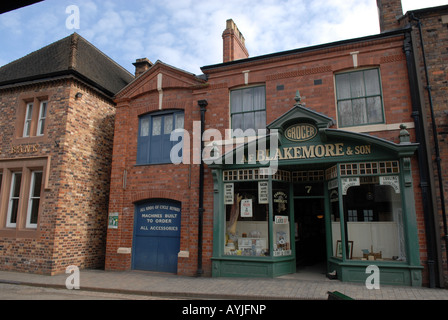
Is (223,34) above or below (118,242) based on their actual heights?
above

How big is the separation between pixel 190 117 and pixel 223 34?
13.7 feet

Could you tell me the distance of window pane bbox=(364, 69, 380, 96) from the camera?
948cm

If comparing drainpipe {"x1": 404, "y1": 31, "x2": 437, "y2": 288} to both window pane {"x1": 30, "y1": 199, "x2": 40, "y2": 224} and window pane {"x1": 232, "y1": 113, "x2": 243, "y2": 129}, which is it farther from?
window pane {"x1": 30, "y1": 199, "x2": 40, "y2": 224}

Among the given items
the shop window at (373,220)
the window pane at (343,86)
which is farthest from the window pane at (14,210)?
the window pane at (343,86)

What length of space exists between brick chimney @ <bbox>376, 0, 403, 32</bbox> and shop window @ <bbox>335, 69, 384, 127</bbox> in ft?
5.96

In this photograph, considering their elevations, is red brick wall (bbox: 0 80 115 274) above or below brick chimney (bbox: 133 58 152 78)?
below

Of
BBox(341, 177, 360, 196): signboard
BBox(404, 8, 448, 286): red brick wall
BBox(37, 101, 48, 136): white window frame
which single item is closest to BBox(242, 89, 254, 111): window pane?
BBox(341, 177, 360, 196): signboard

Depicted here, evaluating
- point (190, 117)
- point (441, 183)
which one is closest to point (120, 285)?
point (190, 117)

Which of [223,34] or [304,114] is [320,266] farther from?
[223,34]

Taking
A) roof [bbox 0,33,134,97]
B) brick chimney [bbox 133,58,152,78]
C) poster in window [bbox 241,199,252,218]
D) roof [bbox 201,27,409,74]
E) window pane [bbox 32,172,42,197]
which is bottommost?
poster in window [bbox 241,199,252,218]

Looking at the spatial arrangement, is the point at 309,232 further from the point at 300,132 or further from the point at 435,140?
the point at 435,140

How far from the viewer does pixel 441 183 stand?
8328 millimetres

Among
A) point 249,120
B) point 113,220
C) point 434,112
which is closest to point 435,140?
point 434,112

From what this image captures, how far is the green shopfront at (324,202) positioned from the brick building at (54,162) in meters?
5.35
